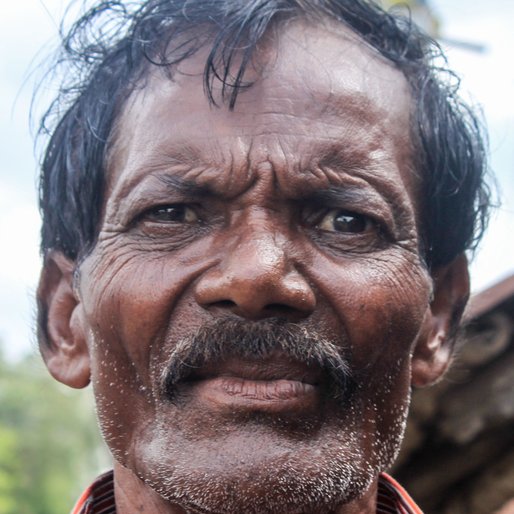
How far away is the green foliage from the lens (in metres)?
34.5

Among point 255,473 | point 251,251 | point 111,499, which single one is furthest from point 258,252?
point 111,499

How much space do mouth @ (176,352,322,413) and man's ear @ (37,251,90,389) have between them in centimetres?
61

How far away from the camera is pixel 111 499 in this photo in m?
2.52

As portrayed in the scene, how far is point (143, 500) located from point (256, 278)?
810mm


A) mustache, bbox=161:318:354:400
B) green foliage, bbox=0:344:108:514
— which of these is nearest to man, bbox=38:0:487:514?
mustache, bbox=161:318:354:400

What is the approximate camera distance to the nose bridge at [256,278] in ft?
6.26

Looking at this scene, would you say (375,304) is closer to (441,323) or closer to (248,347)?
(248,347)

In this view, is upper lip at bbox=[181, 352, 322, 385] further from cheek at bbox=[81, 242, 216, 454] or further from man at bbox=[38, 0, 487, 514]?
cheek at bbox=[81, 242, 216, 454]

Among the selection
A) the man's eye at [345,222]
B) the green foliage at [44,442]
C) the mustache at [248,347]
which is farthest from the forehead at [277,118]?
the green foliage at [44,442]

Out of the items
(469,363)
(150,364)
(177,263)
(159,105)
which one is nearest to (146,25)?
(159,105)

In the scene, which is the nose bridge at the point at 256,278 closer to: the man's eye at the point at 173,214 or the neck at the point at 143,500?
the man's eye at the point at 173,214

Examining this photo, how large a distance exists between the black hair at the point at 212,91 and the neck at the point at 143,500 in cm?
68

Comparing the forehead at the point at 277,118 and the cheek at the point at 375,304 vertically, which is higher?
the forehead at the point at 277,118

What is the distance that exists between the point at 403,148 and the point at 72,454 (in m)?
38.7
